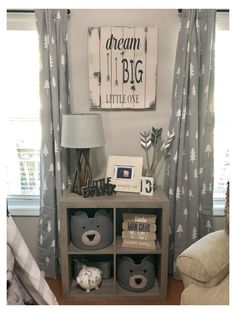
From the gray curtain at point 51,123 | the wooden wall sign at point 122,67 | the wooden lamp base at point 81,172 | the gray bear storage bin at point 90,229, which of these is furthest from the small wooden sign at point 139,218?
the wooden wall sign at point 122,67

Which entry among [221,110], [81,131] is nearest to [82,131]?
[81,131]

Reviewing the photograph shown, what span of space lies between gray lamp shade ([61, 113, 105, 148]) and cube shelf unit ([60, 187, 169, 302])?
38 cm

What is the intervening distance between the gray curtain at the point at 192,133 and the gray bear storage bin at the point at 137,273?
0.30 meters

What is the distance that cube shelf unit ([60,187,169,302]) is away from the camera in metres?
2.02

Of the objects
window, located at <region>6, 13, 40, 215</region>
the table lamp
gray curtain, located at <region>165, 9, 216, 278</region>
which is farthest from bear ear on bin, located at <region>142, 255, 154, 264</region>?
window, located at <region>6, 13, 40, 215</region>

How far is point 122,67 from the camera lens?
2256 mm

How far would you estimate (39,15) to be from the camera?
2.14 m

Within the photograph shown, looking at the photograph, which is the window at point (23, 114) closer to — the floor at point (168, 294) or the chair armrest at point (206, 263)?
the floor at point (168, 294)

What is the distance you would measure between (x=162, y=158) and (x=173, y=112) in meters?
0.38

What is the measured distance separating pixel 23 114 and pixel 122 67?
2.93 ft

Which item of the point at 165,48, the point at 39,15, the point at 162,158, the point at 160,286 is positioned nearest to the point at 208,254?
the point at 160,286

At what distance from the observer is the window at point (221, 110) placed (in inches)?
90.7

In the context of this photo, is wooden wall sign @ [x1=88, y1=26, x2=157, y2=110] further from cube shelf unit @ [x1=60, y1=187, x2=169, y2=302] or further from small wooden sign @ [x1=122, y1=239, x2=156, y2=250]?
small wooden sign @ [x1=122, y1=239, x2=156, y2=250]
